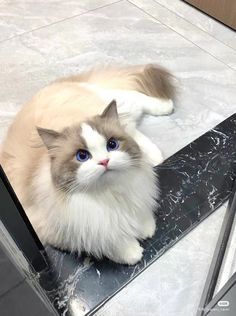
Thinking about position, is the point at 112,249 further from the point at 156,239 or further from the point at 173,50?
the point at 173,50

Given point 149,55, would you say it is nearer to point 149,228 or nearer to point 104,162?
point 149,228

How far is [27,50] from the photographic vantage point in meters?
1.89

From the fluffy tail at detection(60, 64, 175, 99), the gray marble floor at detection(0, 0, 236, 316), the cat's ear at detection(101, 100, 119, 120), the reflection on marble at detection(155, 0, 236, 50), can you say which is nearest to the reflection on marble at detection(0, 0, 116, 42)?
the gray marble floor at detection(0, 0, 236, 316)

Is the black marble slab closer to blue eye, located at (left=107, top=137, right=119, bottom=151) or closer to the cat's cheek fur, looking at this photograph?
the cat's cheek fur

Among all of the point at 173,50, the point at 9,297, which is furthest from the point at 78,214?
the point at 173,50

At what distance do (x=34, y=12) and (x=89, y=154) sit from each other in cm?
137

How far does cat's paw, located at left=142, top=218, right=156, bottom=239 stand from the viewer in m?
1.24

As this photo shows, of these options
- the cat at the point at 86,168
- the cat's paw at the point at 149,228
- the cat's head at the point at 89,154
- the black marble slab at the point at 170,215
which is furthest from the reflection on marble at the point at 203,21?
the cat's head at the point at 89,154

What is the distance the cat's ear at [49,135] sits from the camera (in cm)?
96

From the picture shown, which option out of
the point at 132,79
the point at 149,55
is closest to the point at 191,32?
the point at 149,55

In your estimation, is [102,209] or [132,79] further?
[132,79]

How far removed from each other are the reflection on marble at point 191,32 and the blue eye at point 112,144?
3.25 ft

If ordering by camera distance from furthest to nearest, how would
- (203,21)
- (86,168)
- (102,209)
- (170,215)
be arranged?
(203,21) < (170,215) < (102,209) < (86,168)

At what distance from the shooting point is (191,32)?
194 centimetres
